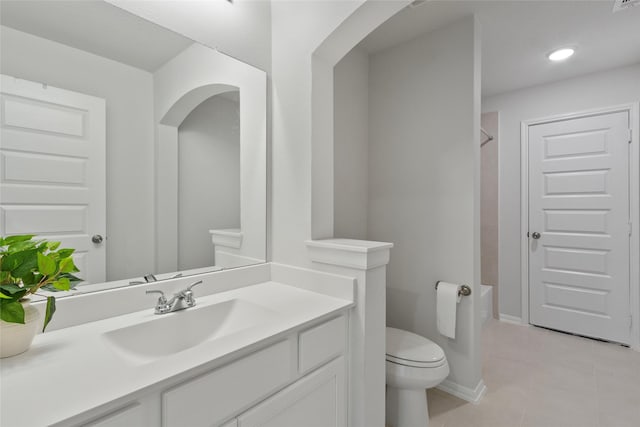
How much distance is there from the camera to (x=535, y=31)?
2.14m

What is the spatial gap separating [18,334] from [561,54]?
11.8 feet

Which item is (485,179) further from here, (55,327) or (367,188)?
(55,327)

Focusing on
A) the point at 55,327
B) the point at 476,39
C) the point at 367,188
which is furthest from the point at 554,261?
the point at 55,327

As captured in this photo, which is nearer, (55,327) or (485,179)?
(55,327)

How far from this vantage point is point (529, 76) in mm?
2885

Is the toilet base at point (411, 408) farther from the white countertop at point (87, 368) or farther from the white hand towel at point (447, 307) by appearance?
the white countertop at point (87, 368)

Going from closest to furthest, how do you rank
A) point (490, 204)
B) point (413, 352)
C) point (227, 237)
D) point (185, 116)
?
point (185, 116) → point (227, 237) → point (413, 352) → point (490, 204)

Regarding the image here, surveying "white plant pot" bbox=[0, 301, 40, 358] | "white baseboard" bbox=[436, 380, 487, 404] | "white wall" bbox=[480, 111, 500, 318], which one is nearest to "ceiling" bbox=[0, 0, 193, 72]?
"white plant pot" bbox=[0, 301, 40, 358]

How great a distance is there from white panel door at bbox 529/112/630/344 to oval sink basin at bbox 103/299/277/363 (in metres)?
3.12

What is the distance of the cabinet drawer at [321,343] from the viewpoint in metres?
1.10

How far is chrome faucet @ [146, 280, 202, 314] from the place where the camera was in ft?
3.85

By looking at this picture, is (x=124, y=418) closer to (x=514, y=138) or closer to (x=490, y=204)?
(x=490, y=204)

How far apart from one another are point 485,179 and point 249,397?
11.1ft

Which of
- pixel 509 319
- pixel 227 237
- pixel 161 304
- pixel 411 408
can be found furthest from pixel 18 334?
pixel 509 319
